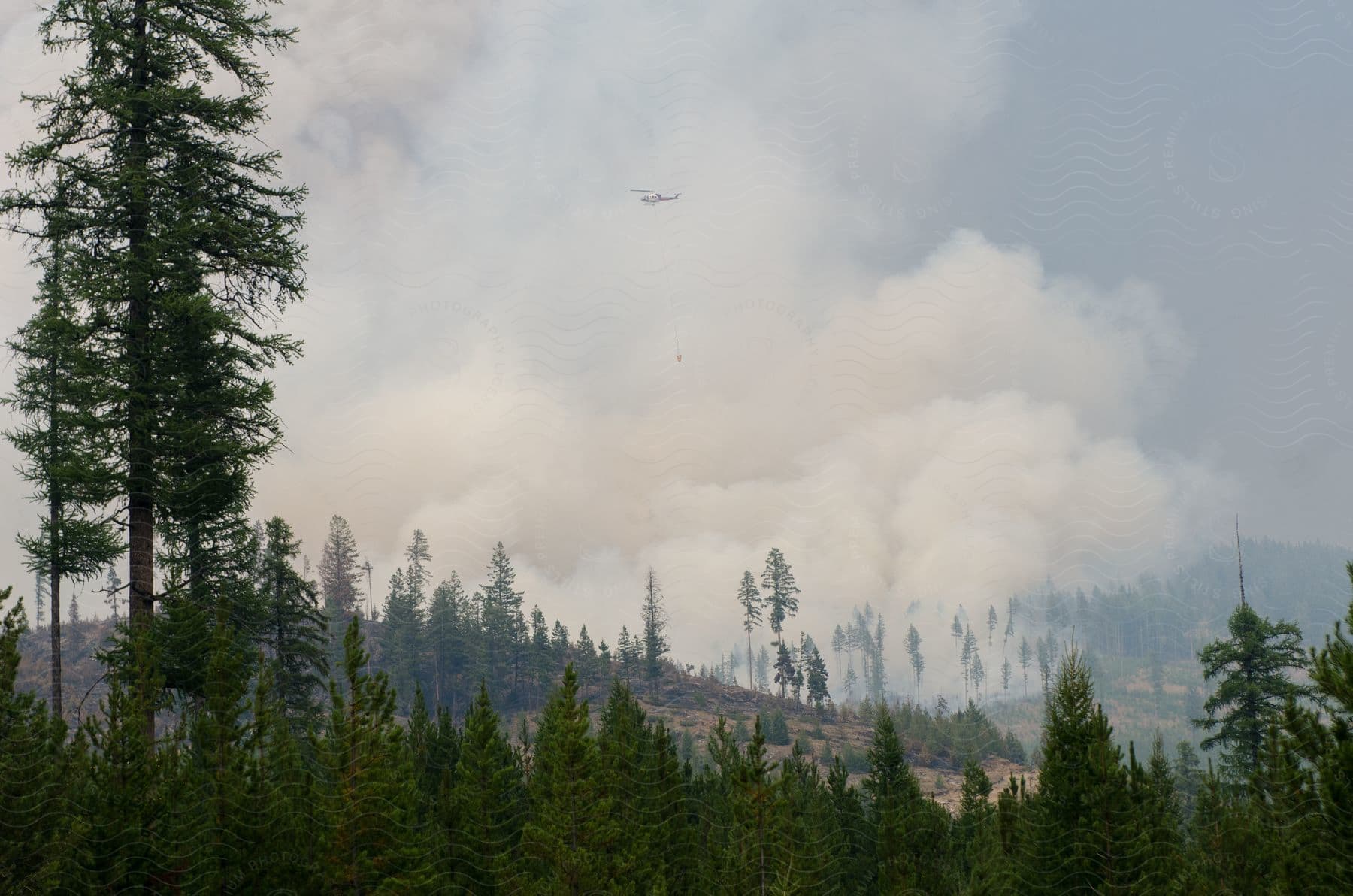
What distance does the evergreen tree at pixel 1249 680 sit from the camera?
43.9 meters

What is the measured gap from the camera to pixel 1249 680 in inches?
1781

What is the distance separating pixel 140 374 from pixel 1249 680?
4693cm

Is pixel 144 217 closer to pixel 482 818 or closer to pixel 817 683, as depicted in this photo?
pixel 482 818

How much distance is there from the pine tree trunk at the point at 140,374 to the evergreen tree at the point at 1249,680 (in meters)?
42.2

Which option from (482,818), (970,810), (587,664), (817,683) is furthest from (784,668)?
(482,818)

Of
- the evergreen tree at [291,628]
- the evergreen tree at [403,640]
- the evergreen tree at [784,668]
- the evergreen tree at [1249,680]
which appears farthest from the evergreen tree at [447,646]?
the evergreen tree at [1249,680]

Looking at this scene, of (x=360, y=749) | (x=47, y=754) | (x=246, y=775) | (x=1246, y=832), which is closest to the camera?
(x=47, y=754)

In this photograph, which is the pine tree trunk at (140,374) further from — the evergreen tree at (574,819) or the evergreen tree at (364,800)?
the evergreen tree at (574,819)

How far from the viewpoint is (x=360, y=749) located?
20.5m

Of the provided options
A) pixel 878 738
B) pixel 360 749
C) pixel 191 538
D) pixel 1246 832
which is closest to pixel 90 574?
pixel 191 538

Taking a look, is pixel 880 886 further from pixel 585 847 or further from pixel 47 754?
pixel 47 754

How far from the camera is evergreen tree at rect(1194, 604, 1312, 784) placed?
43.9 meters

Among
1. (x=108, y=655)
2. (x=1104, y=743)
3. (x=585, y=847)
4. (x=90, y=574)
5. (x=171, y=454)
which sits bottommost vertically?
(x=585, y=847)

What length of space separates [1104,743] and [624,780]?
614 inches
